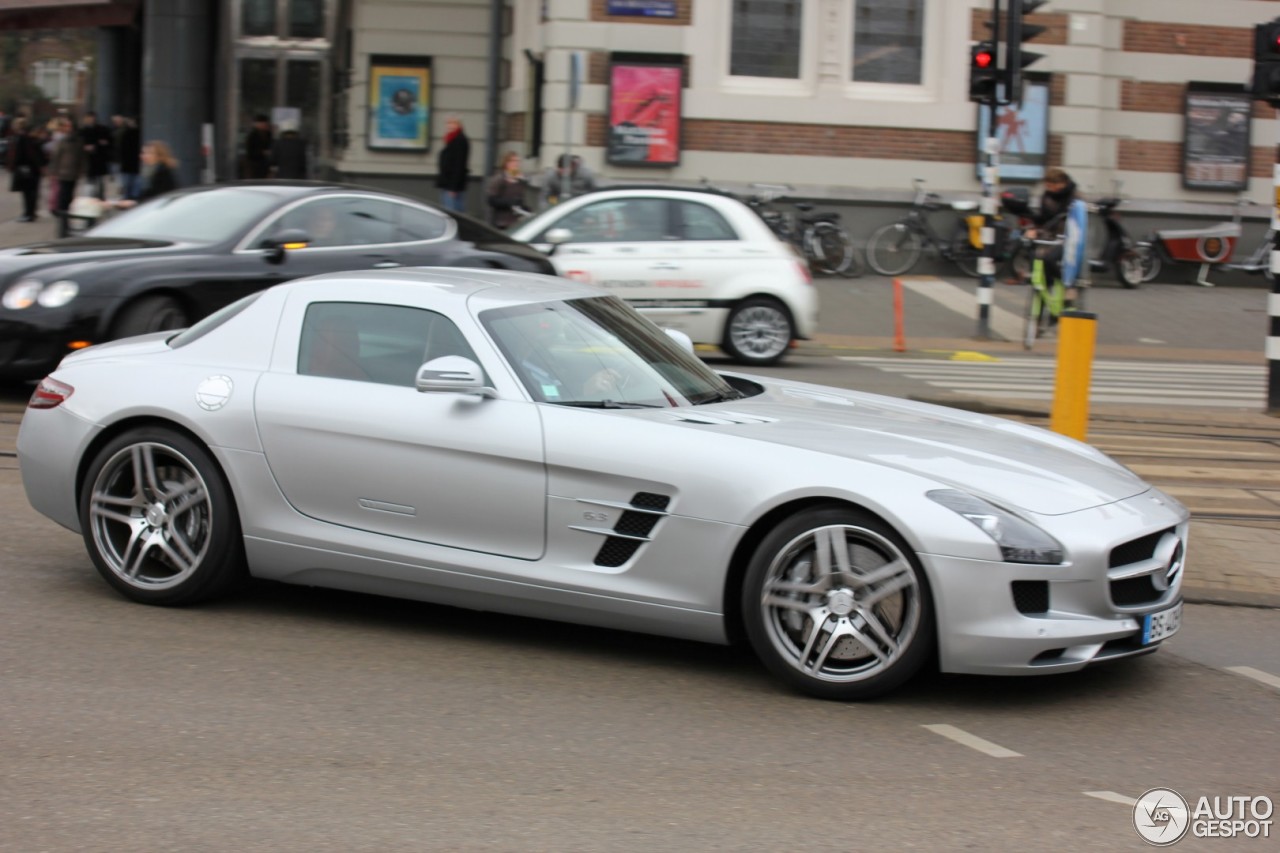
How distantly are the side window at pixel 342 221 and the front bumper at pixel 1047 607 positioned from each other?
7.38 meters

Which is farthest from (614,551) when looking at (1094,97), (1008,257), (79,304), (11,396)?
(1094,97)

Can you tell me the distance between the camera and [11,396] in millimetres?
10852

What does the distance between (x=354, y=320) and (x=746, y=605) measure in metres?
1.91

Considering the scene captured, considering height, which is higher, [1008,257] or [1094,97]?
[1094,97]

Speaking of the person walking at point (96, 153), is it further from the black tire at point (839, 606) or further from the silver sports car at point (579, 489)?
the black tire at point (839, 606)

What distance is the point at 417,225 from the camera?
38.8 feet

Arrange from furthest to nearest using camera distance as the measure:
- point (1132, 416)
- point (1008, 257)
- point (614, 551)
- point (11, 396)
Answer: point (1008, 257) → point (1132, 416) → point (11, 396) → point (614, 551)

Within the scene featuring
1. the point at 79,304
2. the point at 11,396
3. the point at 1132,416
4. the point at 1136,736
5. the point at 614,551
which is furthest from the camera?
the point at 1132,416

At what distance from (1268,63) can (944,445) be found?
333 inches

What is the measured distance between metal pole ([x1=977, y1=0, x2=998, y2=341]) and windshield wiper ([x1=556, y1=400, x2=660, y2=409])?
42.8ft

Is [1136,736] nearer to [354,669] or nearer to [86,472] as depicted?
[354,669]

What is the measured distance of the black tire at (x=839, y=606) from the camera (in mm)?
4898

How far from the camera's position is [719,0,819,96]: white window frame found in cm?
2434

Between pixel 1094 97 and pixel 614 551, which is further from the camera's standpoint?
pixel 1094 97
